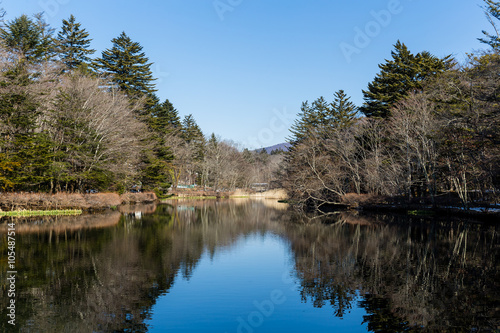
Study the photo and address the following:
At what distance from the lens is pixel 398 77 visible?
41.6 m

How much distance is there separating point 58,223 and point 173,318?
17758 millimetres

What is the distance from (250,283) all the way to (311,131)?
39.2 m

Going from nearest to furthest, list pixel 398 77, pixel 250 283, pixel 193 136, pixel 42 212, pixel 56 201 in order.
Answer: pixel 250 283
pixel 42 212
pixel 56 201
pixel 398 77
pixel 193 136

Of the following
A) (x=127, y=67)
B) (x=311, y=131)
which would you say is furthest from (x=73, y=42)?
(x=311, y=131)

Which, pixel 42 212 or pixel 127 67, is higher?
pixel 127 67

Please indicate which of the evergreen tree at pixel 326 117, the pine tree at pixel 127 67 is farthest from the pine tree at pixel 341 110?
the pine tree at pixel 127 67

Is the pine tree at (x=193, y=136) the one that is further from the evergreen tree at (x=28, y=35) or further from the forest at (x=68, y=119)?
the evergreen tree at (x=28, y=35)

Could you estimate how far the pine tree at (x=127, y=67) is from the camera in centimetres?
5000

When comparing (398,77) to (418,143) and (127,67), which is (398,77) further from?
(127,67)

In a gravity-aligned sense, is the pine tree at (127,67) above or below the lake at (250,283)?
above

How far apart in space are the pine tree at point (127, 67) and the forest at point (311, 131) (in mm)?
162

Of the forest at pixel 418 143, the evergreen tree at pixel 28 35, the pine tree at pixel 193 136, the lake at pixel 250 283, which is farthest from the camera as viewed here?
the pine tree at pixel 193 136

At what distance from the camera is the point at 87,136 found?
1175 inches

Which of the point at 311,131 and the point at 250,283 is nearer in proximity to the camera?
the point at 250,283
